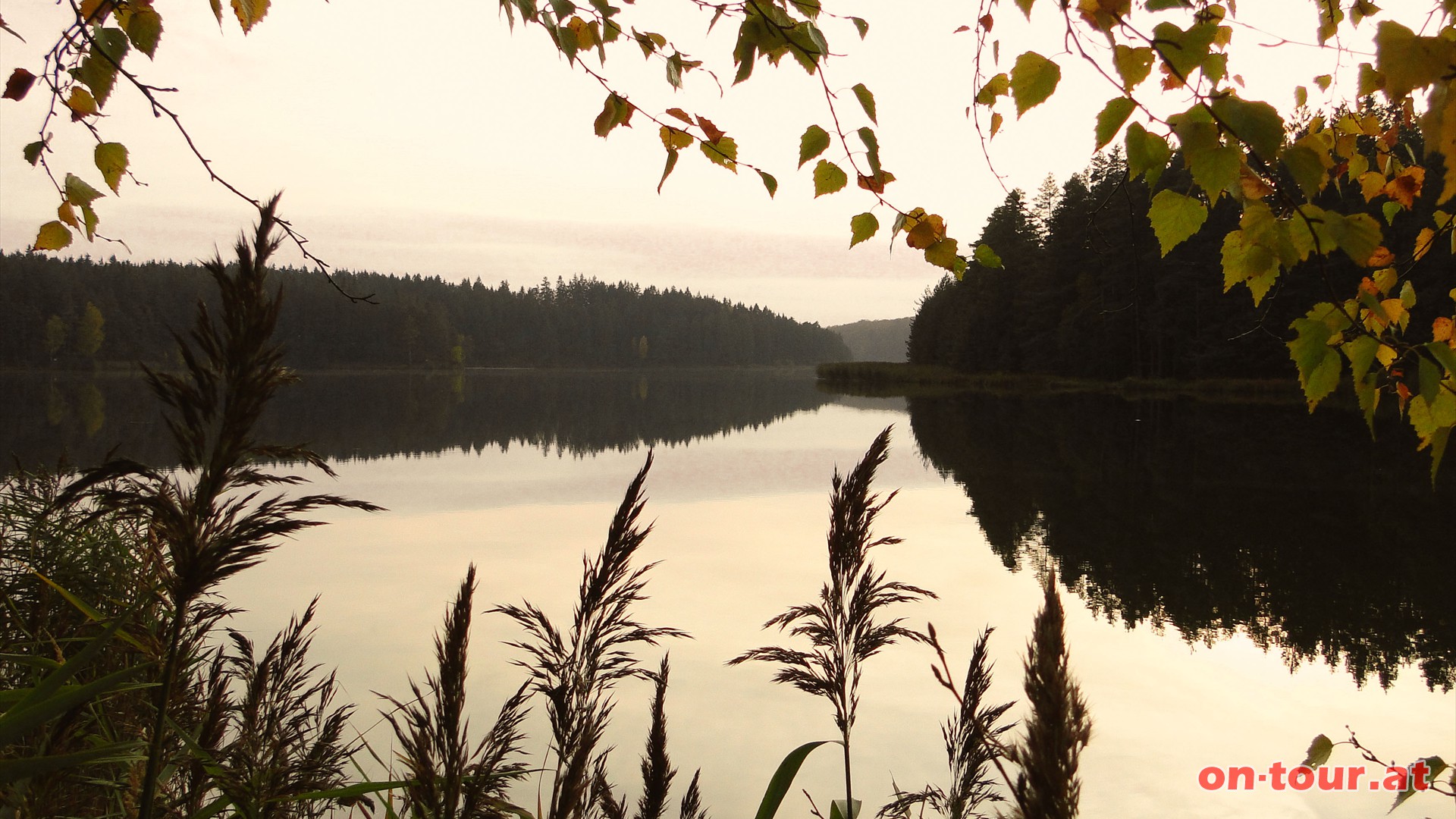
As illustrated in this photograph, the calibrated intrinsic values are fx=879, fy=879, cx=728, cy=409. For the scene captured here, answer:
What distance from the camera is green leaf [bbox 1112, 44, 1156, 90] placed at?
165cm

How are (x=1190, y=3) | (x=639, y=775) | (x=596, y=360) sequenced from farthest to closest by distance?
(x=596, y=360) < (x=639, y=775) < (x=1190, y=3)

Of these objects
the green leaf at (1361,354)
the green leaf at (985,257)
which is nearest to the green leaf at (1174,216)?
the green leaf at (1361,354)

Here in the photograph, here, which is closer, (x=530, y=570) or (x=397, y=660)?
(x=397, y=660)

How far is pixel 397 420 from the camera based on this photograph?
112 ft

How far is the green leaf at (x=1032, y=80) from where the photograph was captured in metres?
1.83

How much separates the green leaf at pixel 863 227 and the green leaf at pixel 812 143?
11.1 inches

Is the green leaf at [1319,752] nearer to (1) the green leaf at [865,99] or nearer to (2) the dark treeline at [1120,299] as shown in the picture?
(1) the green leaf at [865,99]

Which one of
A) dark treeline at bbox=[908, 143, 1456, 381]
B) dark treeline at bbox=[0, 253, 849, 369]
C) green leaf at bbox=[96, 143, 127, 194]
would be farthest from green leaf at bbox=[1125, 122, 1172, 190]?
dark treeline at bbox=[0, 253, 849, 369]

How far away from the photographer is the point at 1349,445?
2030cm

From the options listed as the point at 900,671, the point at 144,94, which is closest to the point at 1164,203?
the point at 144,94

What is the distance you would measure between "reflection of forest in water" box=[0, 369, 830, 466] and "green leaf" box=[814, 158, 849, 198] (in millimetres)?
6820

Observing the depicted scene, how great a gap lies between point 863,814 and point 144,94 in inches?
180

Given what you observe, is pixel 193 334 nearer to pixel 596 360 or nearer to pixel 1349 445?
pixel 1349 445

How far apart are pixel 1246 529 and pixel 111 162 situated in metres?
12.7
